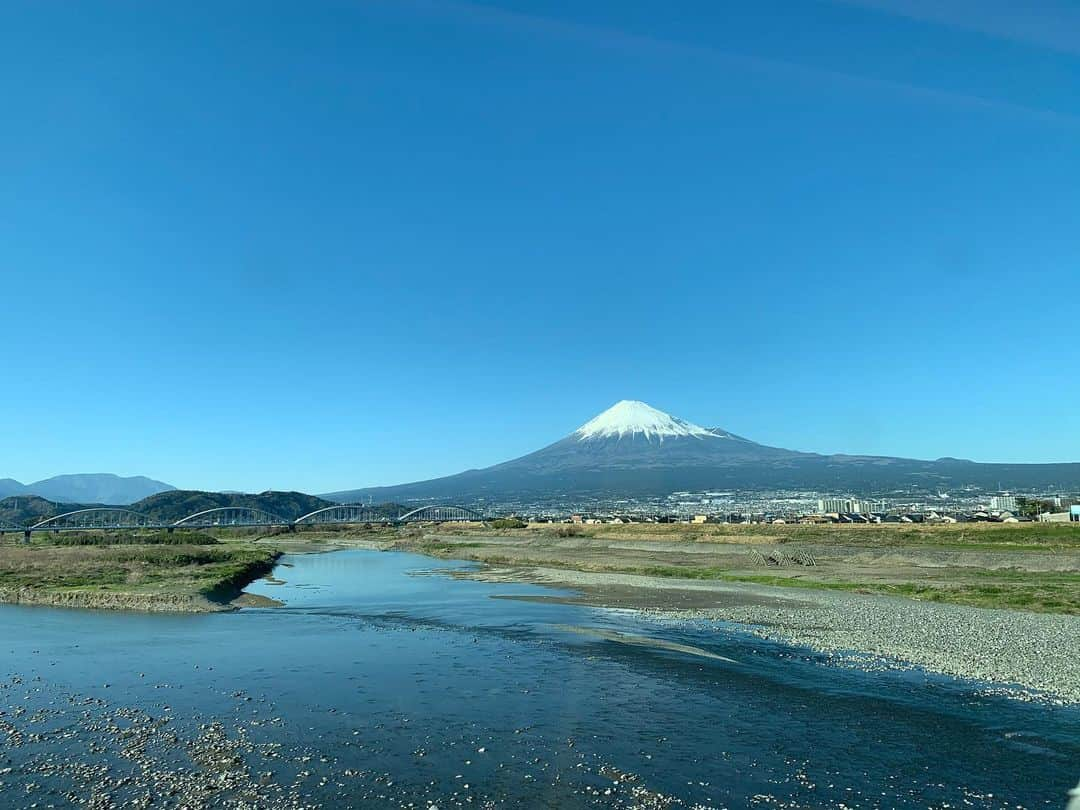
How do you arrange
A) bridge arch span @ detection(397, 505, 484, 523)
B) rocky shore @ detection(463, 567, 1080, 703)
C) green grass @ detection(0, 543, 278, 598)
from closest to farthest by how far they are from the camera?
rocky shore @ detection(463, 567, 1080, 703) < green grass @ detection(0, 543, 278, 598) < bridge arch span @ detection(397, 505, 484, 523)

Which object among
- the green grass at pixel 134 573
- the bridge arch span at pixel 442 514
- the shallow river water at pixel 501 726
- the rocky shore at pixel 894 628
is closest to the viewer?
the shallow river water at pixel 501 726

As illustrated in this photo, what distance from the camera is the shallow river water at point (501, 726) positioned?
11.6 metres

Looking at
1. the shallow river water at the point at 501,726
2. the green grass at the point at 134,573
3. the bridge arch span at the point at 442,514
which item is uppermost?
the green grass at the point at 134,573

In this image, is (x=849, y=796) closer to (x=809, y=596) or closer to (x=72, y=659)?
(x=72, y=659)

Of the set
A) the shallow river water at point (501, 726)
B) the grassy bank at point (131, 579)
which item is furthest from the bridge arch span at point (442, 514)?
the shallow river water at point (501, 726)

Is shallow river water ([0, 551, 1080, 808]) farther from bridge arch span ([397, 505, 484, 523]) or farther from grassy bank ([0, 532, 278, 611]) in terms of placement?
bridge arch span ([397, 505, 484, 523])

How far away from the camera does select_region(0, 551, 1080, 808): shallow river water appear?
1156 cm

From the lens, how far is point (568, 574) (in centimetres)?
5009

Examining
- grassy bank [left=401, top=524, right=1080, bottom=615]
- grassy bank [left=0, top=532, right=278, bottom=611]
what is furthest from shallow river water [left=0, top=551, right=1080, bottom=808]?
grassy bank [left=401, top=524, right=1080, bottom=615]

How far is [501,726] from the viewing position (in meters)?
14.9

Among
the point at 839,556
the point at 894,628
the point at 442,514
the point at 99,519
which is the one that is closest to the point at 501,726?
the point at 894,628

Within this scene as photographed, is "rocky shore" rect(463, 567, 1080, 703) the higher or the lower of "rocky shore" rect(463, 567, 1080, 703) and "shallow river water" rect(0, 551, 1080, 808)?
the lower

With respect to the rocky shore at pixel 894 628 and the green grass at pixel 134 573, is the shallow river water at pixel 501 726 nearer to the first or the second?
the rocky shore at pixel 894 628

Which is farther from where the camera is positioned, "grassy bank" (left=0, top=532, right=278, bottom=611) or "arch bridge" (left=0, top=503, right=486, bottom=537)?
"arch bridge" (left=0, top=503, right=486, bottom=537)
